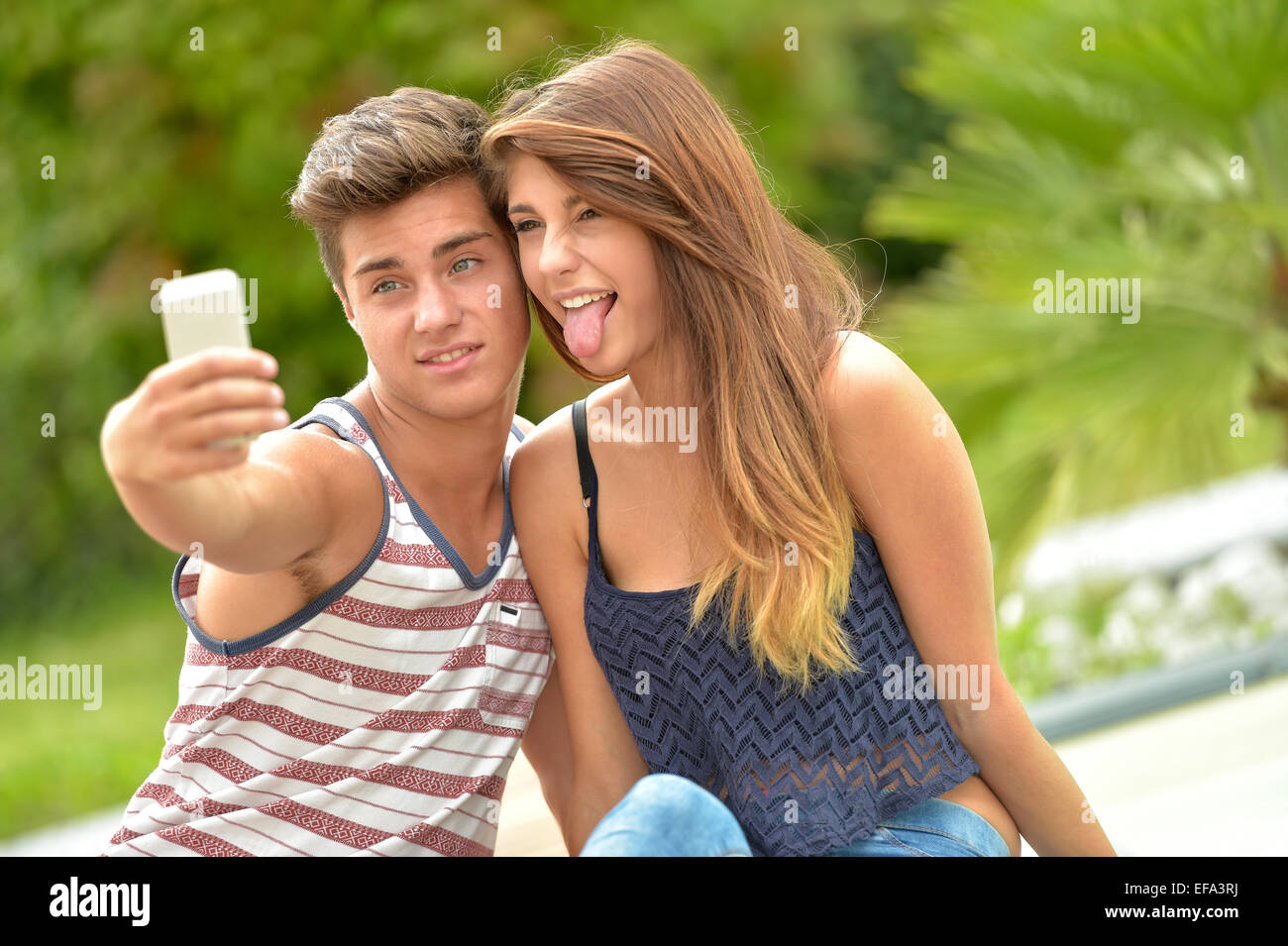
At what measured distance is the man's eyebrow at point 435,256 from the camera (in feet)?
6.19

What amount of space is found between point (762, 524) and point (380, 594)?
0.55 metres

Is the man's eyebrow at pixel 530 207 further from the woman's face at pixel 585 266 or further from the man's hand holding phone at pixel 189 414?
the man's hand holding phone at pixel 189 414

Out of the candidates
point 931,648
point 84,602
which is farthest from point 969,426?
point 84,602

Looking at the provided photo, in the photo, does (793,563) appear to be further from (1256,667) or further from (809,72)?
(809,72)

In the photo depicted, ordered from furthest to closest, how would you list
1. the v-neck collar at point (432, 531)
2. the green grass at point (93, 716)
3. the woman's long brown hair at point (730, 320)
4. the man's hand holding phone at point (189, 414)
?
the green grass at point (93, 716) < the v-neck collar at point (432, 531) < the woman's long brown hair at point (730, 320) < the man's hand holding phone at point (189, 414)

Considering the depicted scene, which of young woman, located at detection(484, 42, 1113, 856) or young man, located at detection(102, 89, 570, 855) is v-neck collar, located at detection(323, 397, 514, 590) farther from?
young woman, located at detection(484, 42, 1113, 856)

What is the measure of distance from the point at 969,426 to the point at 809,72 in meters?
4.27

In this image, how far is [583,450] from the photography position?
206 centimetres

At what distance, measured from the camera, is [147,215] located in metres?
7.14

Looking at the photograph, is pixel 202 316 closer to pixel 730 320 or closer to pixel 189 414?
pixel 189 414

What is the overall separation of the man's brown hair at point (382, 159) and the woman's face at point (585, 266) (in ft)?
0.35

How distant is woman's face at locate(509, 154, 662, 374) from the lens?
183 cm

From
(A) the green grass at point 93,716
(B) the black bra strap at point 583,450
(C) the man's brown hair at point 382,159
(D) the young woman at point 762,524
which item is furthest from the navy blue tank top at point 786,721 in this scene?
(A) the green grass at point 93,716

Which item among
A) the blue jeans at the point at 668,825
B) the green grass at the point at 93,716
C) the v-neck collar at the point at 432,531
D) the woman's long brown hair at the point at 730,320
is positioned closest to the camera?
the blue jeans at the point at 668,825
